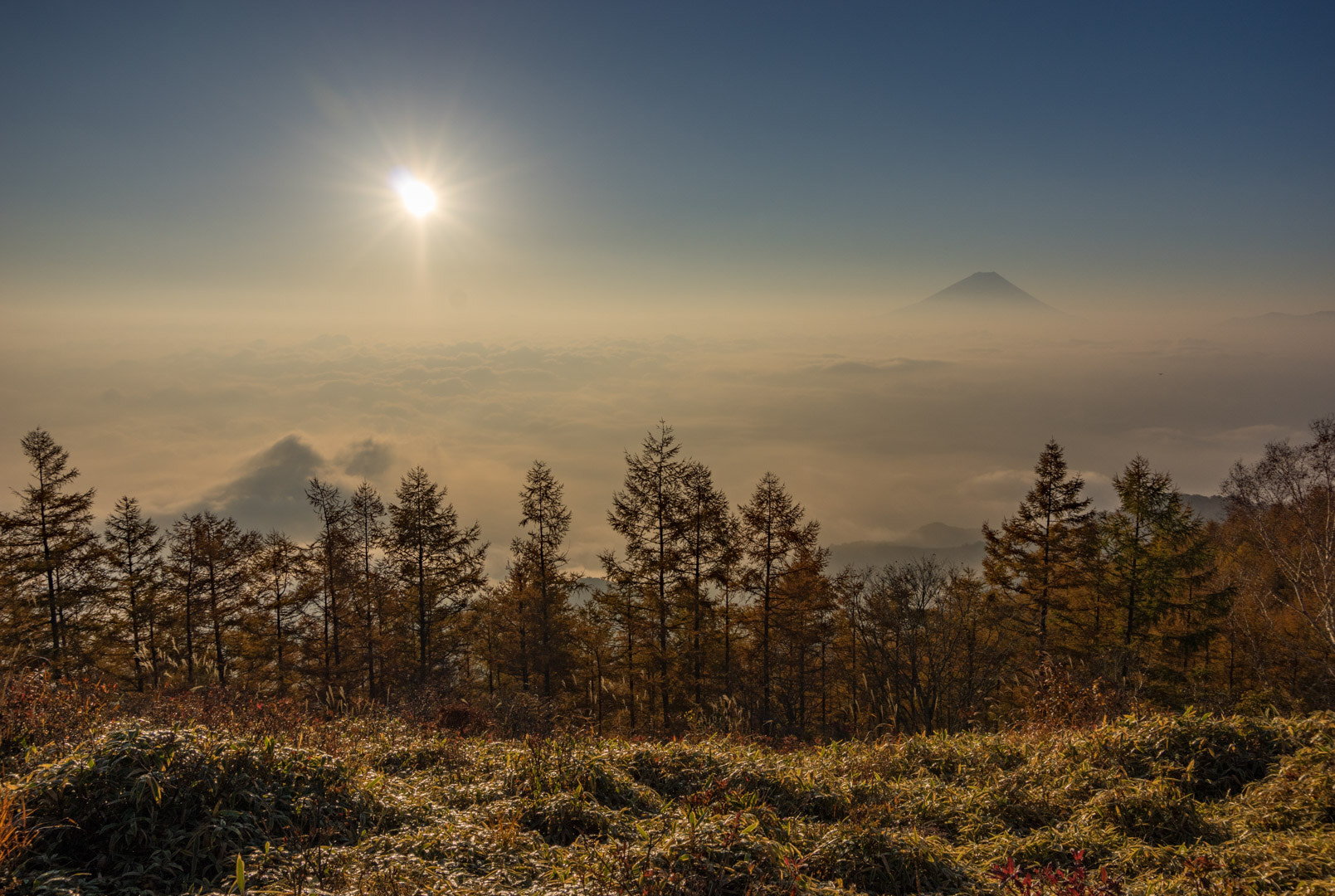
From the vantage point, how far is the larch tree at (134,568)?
93.0 feet

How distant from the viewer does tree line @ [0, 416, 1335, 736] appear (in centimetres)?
2377

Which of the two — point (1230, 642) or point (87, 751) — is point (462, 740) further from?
point (1230, 642)

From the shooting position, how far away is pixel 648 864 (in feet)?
15.6

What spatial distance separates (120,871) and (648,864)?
13.0 ft

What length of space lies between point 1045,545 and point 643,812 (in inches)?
1011

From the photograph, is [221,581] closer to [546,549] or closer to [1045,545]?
[546,549]

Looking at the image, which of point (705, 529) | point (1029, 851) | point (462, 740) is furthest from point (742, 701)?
point (1029, 851)

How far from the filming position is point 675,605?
78.9 feet

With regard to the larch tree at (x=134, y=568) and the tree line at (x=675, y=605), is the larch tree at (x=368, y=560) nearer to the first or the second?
the tree line at (x=675, y=605)

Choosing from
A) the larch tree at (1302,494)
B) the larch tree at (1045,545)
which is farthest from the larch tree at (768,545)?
the larch tree at (1302,494)

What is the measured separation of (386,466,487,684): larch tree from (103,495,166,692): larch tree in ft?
38.4

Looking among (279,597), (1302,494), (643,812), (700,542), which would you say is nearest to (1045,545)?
(1302,494)

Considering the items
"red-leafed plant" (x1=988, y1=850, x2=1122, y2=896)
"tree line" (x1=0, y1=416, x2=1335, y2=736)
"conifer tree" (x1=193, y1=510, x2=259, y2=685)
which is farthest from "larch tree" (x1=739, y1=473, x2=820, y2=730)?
"conifer tree" (x1=193, y1=510, x2=259, y2=685)

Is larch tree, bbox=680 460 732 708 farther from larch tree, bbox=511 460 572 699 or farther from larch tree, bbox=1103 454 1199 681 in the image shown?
larch tree, bbox=1103 454 1199 681
